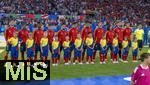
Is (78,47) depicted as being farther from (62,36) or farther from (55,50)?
(55,50)

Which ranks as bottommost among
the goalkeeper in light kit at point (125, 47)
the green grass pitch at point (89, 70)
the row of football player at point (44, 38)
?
the green grass pitch at point (89, 70)

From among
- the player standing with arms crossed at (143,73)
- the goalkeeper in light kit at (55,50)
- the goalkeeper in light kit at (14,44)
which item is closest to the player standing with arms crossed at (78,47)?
the goalkeeper in light kit at (55,50)

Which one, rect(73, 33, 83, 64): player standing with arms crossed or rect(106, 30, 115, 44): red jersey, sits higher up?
rect(106, 30, 115, 44): red jersey

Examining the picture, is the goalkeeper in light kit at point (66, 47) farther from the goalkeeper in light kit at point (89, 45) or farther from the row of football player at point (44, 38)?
the goalkeeper in light kit at point (89, 45)

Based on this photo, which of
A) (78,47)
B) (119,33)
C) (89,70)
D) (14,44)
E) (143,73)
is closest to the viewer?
(143,73)

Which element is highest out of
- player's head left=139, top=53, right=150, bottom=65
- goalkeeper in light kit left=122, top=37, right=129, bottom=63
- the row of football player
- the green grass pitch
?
player's head left=139, top=53, right=150, bottom=65

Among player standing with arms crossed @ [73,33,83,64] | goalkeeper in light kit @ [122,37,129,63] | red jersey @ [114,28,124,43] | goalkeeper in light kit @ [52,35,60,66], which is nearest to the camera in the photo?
goalkeeper in light kit @ [52,35,60,66]

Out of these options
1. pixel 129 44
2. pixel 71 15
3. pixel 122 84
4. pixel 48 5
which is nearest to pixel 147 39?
pixel 129 44

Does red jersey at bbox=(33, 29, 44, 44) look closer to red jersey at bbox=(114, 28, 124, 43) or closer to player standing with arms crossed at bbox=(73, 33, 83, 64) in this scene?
player standing with arms crossed at bbox=(73, 33, 83, 64)

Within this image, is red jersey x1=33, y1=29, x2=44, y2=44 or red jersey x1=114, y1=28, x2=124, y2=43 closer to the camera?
red jersey x1=33, y1=29, x2=44, y2=44

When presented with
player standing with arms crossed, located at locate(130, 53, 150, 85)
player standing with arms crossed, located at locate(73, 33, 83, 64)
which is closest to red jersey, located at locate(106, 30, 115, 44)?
player standing with arms crossed, located at locate(73, 33, 83, 64)

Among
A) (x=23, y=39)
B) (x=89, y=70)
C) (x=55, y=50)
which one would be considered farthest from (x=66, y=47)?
(x=23, y=39)

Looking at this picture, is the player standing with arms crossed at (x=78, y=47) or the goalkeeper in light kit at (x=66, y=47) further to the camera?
the player standing with arms crossed at (x=78, y=47)

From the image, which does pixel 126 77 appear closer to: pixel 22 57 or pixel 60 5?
pixel 22 57
